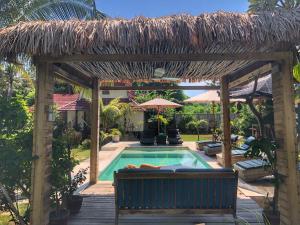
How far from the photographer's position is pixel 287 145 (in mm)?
4793

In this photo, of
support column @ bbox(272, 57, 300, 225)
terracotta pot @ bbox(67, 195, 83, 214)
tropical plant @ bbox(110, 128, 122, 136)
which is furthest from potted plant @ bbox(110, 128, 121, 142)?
support column @ bbox(272, 57, 300, 225)

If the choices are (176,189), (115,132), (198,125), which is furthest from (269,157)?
(198,125)

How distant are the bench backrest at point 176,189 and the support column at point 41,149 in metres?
1.25

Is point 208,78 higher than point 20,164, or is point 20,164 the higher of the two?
point 208,78

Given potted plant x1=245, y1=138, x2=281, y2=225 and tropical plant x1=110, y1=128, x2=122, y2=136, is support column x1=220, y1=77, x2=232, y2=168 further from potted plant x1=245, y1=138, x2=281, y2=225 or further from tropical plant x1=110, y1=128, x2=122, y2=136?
tropical plant x1=110, y1=128, x2=122, y2=136

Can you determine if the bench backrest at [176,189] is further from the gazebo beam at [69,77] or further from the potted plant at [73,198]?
the gazebo beam at [69,77]

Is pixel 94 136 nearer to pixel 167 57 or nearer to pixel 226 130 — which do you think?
pixel 226 130

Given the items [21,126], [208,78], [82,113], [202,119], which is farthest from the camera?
[202,119]

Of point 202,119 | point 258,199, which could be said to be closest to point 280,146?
point 258,199

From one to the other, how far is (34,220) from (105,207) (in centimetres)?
161

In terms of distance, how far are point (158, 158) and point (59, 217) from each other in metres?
10.3

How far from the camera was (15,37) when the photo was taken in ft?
14.9

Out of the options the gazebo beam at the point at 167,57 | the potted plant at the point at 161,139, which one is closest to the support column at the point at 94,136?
the gazebo beam at the point at 167,57

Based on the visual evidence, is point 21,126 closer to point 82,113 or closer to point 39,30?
point 39,30
